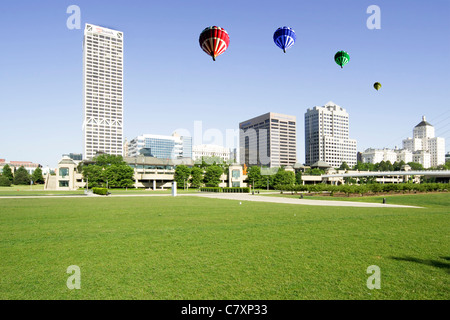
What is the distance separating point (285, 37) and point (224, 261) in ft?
80.0

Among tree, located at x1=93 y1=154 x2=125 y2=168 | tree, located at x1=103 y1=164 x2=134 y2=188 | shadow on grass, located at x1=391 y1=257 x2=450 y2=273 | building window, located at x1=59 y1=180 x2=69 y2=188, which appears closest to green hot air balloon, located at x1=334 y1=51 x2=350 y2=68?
shadow on grass, located at x1=391 y1=257 x2=450 y2=273

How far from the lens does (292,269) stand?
24.7ft

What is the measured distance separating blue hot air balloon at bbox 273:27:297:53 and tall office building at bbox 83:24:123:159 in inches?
A: 6797

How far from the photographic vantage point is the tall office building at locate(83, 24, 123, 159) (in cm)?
18012

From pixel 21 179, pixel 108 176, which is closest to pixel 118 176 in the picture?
pixel 108 176

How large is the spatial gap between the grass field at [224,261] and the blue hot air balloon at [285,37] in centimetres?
1956

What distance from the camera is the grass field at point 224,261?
612cm

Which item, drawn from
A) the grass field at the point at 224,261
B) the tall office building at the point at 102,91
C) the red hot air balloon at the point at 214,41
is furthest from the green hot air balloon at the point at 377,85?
the tall office building at the point at 102,91

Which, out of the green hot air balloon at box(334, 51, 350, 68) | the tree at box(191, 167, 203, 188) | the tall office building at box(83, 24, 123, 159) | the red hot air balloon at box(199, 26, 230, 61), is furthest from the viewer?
the tall office building at box(83, 24, 123, 159)

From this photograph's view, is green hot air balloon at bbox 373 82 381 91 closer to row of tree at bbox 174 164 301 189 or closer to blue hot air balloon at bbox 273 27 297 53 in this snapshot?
blue hot air balloon at bbox 273 27 297 53

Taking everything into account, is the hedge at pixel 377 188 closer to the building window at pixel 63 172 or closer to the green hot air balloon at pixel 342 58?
the green hot air balloon at pixel 342 58

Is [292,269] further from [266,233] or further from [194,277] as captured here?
[266,233]

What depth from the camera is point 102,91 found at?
186m
